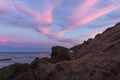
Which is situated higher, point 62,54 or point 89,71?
point 62,54

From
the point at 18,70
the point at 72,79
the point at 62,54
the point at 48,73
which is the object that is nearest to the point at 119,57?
the point at 72,79

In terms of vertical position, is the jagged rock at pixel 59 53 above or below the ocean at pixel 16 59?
below

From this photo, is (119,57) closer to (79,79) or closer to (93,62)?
(93,62)

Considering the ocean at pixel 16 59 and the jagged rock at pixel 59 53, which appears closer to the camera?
the jagged rock at pixel 59 53

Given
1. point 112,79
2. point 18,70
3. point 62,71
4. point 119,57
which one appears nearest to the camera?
point 112,79

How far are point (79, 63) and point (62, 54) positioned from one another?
28.6ft

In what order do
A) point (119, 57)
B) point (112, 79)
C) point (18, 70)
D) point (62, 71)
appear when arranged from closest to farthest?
point (112, 79)
point (119, 57)
point (62, 71)
point (18, 70)

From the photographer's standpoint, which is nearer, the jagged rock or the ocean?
the jagged rock

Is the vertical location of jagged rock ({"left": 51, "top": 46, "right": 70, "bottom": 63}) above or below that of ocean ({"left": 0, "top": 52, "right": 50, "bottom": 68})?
below

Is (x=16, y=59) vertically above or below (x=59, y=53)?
above

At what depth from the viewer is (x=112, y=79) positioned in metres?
9.60

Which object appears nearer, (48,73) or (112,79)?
(112,79)

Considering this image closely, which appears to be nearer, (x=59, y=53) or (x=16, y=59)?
(x=59, y=53)

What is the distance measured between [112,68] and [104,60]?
0.66 meters
